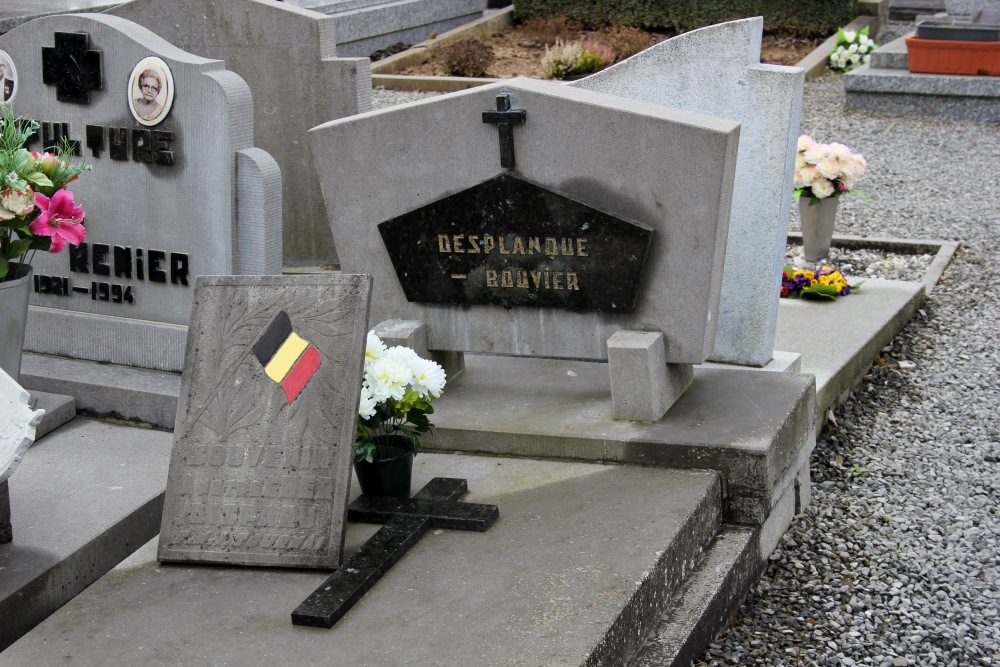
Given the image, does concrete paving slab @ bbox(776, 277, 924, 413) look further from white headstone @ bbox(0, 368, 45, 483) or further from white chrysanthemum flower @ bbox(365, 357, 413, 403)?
white headstone @ bbox(0, 368, 45, 483)

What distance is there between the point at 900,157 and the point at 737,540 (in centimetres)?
696

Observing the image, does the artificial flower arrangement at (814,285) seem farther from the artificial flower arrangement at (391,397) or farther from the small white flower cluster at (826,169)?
the artificial flower arrangement at (391,397)

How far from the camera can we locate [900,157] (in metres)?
9.71

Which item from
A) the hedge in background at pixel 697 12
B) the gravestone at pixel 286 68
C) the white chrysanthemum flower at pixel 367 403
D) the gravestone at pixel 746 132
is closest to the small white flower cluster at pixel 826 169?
the gravestone at pixel 746 132

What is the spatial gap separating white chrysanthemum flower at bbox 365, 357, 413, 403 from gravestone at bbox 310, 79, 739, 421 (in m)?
0.80

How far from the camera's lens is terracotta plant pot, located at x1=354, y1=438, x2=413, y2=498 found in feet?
11.4

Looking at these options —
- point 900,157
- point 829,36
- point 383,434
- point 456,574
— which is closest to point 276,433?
point 383,434

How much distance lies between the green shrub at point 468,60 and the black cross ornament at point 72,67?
8689 mm

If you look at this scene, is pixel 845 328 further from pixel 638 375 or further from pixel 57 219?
pixel 57 219

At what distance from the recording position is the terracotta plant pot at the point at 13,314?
414 cm

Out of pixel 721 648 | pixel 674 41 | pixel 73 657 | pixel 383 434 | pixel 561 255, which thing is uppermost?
pixel 674 41

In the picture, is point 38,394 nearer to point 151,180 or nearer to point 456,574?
point 151,180

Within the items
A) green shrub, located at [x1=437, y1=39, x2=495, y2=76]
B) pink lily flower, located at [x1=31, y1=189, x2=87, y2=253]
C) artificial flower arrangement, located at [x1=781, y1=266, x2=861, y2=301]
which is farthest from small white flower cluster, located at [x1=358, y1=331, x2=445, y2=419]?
green shrub, located at [x1=437, y1=39, x2=495, y2=76]

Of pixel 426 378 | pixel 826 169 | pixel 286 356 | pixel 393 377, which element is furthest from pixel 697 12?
pixel 286 356
